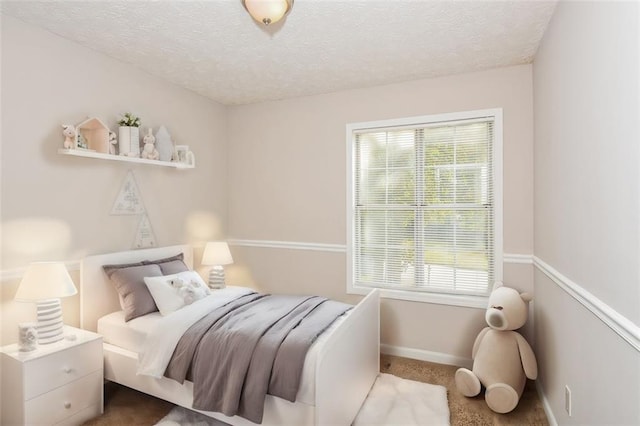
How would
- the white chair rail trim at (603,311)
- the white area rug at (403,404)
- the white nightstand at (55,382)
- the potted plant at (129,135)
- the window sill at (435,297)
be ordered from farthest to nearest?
the window sill at (435,297), the potted plant at (129,135), the white area rug at (403,404), the white nightstand at (55,382), the white chair rail trim at (603,311)

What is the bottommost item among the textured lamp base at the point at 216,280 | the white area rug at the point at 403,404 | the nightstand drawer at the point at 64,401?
the white area rug at the point at 403,404

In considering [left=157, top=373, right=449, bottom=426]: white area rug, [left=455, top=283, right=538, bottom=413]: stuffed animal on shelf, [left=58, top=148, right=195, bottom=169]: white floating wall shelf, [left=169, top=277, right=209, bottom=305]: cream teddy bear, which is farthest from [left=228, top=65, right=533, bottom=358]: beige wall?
[left=169, top=277, right=209, bottom=305]: cream teddy bear

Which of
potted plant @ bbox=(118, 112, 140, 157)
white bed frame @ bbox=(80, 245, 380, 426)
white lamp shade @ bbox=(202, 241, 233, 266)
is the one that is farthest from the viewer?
white lamp shade @ bbox=(202, 241, 233, 266)

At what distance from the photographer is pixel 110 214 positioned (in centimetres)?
291

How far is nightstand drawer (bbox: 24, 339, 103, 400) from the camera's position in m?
2.03

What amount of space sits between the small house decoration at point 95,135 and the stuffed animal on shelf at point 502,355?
123 inches

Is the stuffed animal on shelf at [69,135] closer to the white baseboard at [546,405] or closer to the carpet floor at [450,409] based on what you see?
the carpet floor at [450,409]

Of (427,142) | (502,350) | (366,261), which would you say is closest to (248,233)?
(366,261)

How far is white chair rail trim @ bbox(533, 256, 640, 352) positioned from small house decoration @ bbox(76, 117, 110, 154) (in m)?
3.13

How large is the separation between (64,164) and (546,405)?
3.76 meters

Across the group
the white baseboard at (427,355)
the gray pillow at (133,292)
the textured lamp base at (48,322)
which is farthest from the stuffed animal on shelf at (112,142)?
the white baseboard at (427,355)

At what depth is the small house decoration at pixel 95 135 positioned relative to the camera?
2.67m

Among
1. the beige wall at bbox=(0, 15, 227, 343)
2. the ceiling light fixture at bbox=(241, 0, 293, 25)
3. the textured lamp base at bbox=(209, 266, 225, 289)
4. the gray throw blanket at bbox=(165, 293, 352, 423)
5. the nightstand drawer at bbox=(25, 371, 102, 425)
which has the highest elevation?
the ceiling light fixture at bbox=(241, 0, 293, 25)

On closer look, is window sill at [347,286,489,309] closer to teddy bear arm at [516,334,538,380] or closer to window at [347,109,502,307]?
window at [347,109,502,307]
